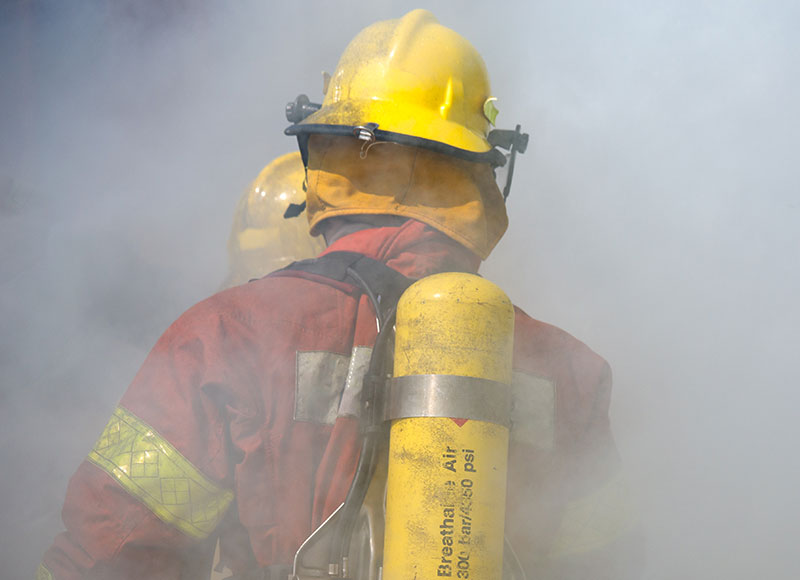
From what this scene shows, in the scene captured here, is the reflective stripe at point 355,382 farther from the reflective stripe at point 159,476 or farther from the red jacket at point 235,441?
the reflective stripe at point 159,476

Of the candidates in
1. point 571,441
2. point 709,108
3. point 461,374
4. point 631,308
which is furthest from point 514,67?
point 461,374

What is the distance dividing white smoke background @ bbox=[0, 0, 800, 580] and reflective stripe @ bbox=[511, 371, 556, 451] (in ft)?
4.65

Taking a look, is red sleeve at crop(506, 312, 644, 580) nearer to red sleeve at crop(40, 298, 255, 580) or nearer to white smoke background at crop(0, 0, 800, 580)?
red sleeve at crop(40, 298, 255, 580)

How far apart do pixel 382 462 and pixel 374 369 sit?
0.21m

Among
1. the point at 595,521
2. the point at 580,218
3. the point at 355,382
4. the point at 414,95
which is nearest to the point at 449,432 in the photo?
the point at 355,382

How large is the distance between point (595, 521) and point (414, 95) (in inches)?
53.5

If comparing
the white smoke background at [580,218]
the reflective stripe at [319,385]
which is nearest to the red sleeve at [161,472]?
the reflective stripe at [319,385]

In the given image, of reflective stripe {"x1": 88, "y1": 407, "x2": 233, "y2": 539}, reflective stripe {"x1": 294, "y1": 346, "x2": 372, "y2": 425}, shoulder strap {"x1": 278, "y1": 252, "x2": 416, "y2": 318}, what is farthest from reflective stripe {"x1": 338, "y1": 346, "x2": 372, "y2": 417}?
reflective stripe {"x1": 88, "y1": 407, "x2": 233, "y2": 539}

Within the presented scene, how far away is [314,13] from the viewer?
10.2ft

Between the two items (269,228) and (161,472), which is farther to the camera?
(269,228)

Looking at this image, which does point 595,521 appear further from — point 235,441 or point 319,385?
point 235,441

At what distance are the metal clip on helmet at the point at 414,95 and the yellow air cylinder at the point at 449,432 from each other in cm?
82

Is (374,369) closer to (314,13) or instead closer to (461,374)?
(461,374)

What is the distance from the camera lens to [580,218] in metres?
3.75
